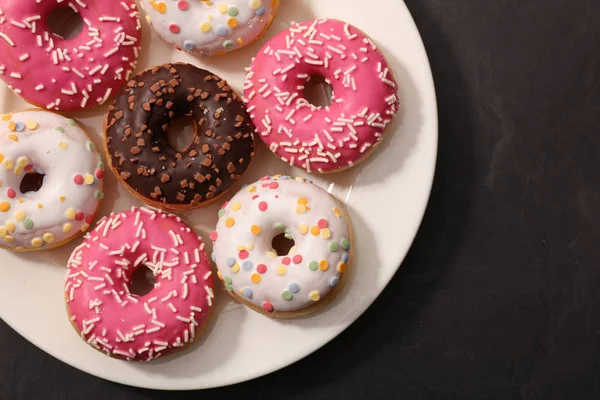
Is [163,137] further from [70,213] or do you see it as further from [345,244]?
[345,244]

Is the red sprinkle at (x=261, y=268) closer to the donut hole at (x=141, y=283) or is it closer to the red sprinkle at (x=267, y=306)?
the red sprinkle at (x=267, y=306)

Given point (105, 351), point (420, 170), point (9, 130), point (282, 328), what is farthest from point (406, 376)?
point (9, 130)

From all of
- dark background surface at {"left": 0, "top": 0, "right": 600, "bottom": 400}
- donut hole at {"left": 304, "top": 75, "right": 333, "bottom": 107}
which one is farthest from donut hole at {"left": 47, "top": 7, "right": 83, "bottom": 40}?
dark background surface at {"left": 0, "top": 0, "right": 600, "bottom": 400}

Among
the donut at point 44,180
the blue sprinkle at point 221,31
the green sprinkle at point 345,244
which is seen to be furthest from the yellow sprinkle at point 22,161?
the green sprinkle at point 345,244

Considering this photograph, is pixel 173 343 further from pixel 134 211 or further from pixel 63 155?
pixel 63 155

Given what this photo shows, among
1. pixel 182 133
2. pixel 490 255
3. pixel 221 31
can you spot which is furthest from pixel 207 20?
pixel 490 255
